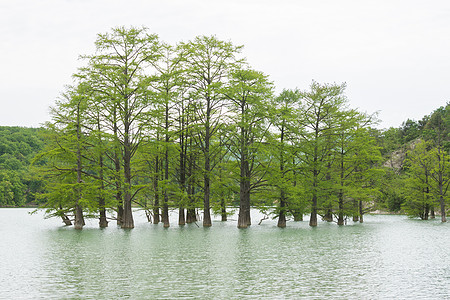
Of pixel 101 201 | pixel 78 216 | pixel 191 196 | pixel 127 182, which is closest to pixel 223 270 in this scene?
pixel 127 182

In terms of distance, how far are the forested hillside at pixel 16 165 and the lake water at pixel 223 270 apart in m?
102

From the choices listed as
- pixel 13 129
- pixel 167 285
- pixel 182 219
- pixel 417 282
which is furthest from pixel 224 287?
pixel 13 129

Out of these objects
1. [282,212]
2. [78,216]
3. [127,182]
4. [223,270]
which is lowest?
[223,270]

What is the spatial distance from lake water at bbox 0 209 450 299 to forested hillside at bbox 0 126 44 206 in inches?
4006

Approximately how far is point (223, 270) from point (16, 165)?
129 meters

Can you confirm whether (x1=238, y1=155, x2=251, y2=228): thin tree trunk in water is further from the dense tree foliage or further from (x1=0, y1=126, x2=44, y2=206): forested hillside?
(x1=0, y1=126, x2=44, y2=206): forested hillside

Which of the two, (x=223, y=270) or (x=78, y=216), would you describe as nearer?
(x=223, y=270)

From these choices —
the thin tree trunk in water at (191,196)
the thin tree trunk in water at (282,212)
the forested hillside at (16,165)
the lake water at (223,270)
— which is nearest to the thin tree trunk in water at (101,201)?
the thin tree trunk in water at (191,196)

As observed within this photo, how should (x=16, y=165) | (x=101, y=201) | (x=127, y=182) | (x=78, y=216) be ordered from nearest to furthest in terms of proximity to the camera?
1. (x=78, y=216)
2. (x=127, y=182)
3. (x=101, y=201)
4. (x=16, y=165)

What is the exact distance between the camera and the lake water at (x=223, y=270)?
1592 centimetres

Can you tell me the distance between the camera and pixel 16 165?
133 m

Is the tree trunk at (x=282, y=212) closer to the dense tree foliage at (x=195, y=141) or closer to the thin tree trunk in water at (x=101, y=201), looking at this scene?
the dense tree foliage at (x=195, y=141)

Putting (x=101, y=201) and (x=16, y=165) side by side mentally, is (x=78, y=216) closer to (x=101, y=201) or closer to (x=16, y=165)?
(x=101, y=201)

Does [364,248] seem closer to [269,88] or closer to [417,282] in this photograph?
[417,282]
